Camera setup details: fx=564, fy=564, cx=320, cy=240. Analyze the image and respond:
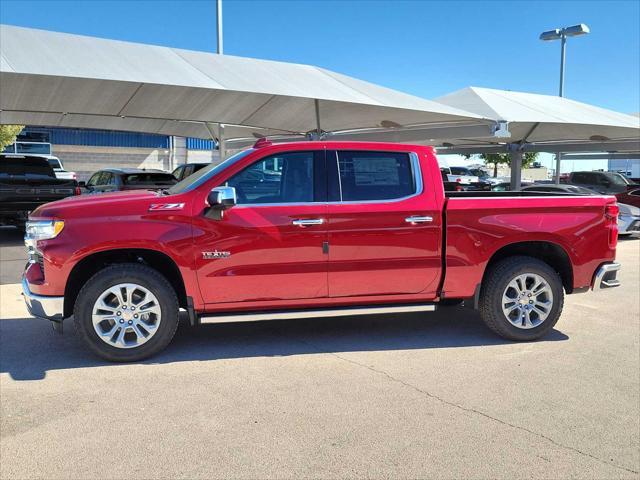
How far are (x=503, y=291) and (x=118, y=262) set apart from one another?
3.55 meters

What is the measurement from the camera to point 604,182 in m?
19.4

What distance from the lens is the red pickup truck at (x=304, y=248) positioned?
4684 mm

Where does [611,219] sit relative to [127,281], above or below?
above

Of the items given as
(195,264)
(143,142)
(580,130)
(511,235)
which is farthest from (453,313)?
(143,142)

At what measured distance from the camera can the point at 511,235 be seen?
531 cm

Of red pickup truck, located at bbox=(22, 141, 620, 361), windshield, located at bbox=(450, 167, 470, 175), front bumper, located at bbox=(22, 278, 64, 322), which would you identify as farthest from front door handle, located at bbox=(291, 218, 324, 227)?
windshield, located at bbox=(450, 167, 470, 175)

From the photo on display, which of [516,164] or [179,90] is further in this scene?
[516,164]

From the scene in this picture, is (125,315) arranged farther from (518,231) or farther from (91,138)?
(91,138)

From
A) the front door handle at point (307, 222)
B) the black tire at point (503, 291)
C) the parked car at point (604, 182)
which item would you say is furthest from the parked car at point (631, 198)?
the front door handle at point (307, 222)

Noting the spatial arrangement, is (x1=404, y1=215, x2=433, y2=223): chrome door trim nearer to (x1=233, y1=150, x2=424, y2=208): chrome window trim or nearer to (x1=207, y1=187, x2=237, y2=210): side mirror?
(x1=233, y1=150, x2=424, y2=208): chrome window trim

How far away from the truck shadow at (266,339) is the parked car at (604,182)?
580 inches

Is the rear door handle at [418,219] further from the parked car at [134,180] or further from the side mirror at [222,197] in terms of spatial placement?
the parked car at [134,180]

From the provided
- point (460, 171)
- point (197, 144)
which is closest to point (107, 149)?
point (197, 144)

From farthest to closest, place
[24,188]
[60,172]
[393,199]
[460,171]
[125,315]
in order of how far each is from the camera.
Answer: [460,171], [60,172], [24,188], [393,199], [125,315]
